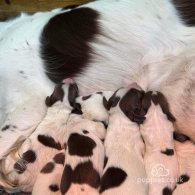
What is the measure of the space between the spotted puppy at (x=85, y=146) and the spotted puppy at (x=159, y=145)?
0.23 meters

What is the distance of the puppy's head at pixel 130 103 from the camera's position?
7.29 feet

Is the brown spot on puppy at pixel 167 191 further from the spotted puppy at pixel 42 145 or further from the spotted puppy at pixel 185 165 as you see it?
the spotted puppy at pixel 42 145

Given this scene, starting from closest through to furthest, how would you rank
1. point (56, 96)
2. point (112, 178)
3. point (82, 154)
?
point (112, 178)
point (82, 154)
point (56, 96)

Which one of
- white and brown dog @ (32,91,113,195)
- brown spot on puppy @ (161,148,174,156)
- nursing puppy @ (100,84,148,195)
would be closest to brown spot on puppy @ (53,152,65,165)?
white and brown dog @ (32,91,113,195)

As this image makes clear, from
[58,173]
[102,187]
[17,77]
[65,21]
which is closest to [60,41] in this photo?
[65,21]

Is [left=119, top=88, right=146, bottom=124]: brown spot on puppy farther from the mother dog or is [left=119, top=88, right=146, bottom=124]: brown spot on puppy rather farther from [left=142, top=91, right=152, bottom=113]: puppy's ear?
the mother dog

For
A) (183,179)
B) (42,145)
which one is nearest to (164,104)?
(183,179)

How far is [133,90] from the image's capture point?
7.41 feet

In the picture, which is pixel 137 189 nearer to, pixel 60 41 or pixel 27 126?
pixel 27 126

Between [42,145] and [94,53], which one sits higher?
[94,53]

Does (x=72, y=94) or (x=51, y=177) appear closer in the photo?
(x=51, y=177)

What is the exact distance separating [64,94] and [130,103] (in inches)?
14.6

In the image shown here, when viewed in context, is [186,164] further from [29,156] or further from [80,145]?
[29,156]

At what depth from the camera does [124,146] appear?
6.82ft
